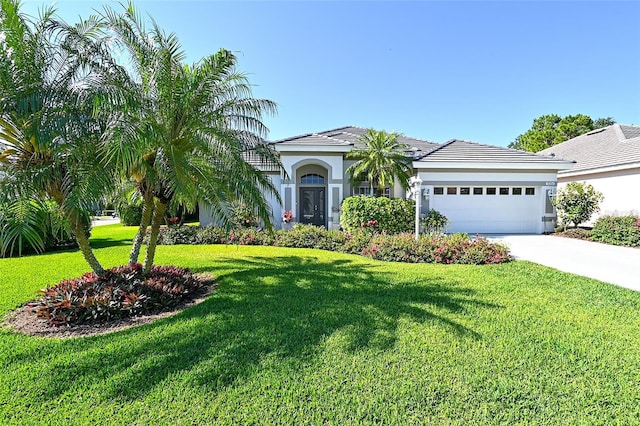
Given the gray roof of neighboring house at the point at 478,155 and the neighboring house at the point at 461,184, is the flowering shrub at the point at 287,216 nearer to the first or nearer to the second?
the neighboring house at the point at 461,184

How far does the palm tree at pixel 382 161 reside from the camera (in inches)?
586

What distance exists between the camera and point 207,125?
6238 millimetres

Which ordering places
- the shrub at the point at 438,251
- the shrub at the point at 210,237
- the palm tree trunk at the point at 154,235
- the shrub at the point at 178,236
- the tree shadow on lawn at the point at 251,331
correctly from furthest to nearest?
1. the shrub at the point at 210,237
2. the shrub at the point at 178,236
3. the shrub at the point at 438,251
4. the palm tree trunk at the point at 154,235
5. the tree shadow on lawn at the point at 251,331

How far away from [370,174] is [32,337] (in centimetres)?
1342

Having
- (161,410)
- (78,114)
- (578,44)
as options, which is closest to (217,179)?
(78,114)

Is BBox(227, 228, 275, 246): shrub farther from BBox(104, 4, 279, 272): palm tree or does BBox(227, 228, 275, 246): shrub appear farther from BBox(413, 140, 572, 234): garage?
BBox(413, 140, 572, 234): garage

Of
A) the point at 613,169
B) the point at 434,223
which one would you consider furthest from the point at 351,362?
the point at 613,169

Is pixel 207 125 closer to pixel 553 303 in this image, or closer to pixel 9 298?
pixel 9 298

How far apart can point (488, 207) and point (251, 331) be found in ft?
54.3

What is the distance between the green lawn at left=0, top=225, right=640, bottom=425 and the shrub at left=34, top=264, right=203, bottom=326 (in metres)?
0.64

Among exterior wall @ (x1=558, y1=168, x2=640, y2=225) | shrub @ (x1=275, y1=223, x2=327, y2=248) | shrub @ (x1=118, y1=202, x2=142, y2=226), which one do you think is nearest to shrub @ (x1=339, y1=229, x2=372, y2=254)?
shrub @ (x1=275, y1=223, x2=327, y2=248)

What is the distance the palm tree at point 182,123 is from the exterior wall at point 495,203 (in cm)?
1264

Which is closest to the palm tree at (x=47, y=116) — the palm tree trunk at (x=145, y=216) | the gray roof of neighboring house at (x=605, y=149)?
the palm tree trunk at (x=145, y=216)

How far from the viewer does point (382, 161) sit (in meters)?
14.9
